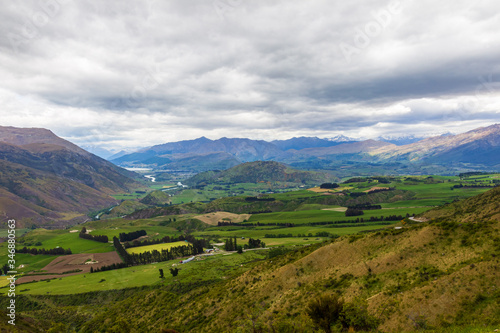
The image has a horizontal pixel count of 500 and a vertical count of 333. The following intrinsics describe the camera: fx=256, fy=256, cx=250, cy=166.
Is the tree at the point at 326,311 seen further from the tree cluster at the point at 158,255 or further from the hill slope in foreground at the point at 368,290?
the tree cluster at the point at 158,255

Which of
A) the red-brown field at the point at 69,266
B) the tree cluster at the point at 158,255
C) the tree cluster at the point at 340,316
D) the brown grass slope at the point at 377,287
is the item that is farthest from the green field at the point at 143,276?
the tree cluster at the point at 340,316

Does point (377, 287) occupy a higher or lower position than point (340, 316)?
lower

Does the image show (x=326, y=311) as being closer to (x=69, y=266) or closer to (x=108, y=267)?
(x=108, y=267)

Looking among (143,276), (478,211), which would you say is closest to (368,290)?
(478,211)

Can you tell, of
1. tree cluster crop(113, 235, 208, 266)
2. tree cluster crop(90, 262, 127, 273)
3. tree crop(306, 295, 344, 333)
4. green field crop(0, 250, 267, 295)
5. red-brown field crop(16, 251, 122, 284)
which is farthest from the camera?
tree cluster crop(113, 235, 208, 266)

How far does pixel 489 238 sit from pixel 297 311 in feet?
134

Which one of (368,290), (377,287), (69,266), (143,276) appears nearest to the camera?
(377,287)

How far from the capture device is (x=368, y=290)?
5156 cm

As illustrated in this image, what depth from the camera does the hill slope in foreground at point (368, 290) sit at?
38188 mm

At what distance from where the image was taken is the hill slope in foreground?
38.2 metres

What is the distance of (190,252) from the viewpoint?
190500 millimetres

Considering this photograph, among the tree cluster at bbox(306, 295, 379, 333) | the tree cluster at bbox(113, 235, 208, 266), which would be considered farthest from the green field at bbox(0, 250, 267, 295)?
the tree cluster at bbox(306, 295, 379, 333)

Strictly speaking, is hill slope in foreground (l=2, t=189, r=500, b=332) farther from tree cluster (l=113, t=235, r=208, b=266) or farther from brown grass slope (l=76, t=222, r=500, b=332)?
tree cluster (l=113, t=235, r=208, b=266)

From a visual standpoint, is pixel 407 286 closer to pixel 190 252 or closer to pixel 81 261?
pixel 190 252
